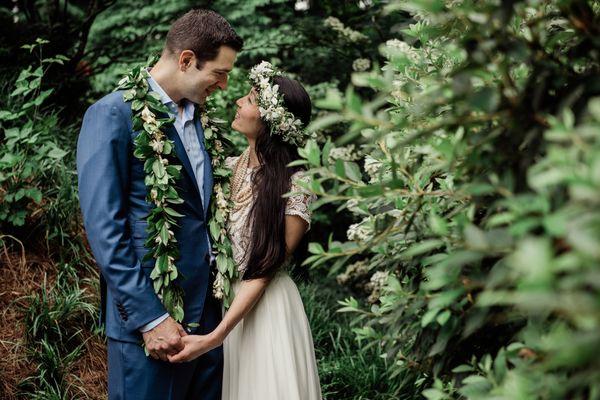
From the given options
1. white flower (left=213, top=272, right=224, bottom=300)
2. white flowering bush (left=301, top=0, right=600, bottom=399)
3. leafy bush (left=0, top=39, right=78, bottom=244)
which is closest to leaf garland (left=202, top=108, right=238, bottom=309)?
white flower (left=213, top=272, right=224, bottom=300)

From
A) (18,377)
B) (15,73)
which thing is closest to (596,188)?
(18,377)

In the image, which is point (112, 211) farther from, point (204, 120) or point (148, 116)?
point (204, 120)

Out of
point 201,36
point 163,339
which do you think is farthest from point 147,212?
point 201,36

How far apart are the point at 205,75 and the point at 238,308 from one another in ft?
3.29

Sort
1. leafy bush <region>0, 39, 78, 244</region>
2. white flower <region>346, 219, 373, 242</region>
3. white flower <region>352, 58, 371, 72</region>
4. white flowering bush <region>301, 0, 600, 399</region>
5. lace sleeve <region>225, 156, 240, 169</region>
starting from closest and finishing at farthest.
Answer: white flowering bush <region>301, 0, 600, 399</region> → white flower <region>346, 219, 373, 242</region> → lace sleeve <region>225, 156, 240, 169</region> → leafy bush <region>0, 39, 78, 244</region> → white flower <region>352, 58, 371, 72</region>

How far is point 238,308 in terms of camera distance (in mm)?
2646

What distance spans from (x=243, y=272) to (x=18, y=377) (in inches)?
61.0

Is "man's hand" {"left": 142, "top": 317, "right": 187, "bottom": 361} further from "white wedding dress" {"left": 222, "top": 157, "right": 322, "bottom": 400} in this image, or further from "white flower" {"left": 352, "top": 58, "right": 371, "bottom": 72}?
"white flower" {"left": 352, "top": 58, "right": 371, "bottom": 72}

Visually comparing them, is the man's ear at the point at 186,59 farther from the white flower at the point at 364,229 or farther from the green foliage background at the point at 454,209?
the white flower at the point at 364,229

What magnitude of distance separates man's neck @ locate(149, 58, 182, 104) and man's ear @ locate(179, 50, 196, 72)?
54mm

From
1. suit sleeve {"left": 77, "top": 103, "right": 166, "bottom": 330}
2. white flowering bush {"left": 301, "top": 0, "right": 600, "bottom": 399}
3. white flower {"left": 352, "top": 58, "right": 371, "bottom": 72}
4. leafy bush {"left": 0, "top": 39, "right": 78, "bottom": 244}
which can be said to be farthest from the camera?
white flower {"left": 352, "top": 58, "right": 371, "bottom": 72}

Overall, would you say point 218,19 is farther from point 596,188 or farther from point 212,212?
point 596,188

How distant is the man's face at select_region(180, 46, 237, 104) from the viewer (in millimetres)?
2684

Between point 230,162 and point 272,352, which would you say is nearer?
point 272,352
